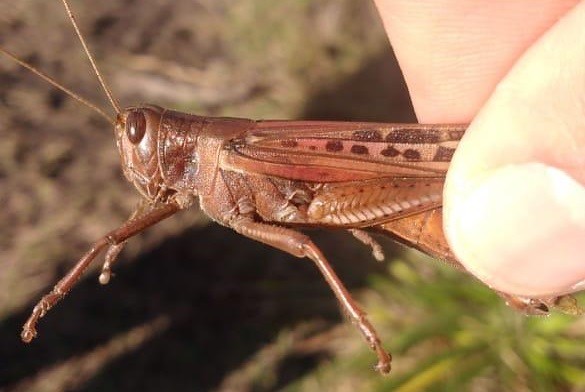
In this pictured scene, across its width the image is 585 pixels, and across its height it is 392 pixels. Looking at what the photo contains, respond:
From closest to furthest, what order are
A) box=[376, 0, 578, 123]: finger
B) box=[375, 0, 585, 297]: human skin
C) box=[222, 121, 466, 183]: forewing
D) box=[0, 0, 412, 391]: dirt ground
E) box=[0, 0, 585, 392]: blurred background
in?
1. box=[375, 0, 585, 297]: human skin
2. box=[222, 121, 466, 183]: forewing
3. box=[376, 0, 578, 123]: finger
4. box=[0, 0, 585, 392]: blurred background
5. box=[0, 0, 412, 391]: dirt ground

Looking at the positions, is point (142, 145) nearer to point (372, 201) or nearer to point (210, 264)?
point (372, 201)

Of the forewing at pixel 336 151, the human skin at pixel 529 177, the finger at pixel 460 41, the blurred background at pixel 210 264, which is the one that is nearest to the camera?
the human skin at pixel 529 177

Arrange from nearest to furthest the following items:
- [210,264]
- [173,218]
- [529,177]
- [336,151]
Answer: [529,177]
[336,151]
[210,264]
[173,218]

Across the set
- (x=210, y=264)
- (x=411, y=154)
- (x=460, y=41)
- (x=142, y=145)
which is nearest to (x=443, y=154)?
(x=411, y=154)

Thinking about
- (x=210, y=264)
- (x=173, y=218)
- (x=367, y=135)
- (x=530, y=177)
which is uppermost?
(x=367, y=135)

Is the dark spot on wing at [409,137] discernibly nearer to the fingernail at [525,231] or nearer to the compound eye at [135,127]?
the fingernail at [525,231]

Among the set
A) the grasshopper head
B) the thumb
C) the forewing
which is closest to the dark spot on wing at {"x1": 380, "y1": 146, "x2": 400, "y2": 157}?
the forewing

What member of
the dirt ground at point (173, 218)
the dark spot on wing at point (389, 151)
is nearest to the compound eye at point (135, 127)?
the dark spot on wing at point (389, 151)

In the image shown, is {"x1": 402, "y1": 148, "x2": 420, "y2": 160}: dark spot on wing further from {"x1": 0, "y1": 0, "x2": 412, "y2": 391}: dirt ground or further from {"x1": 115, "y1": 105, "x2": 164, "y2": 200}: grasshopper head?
{"x1": 0, "y1": 0, "x2": 412, "y2": 391}: dirt ground
